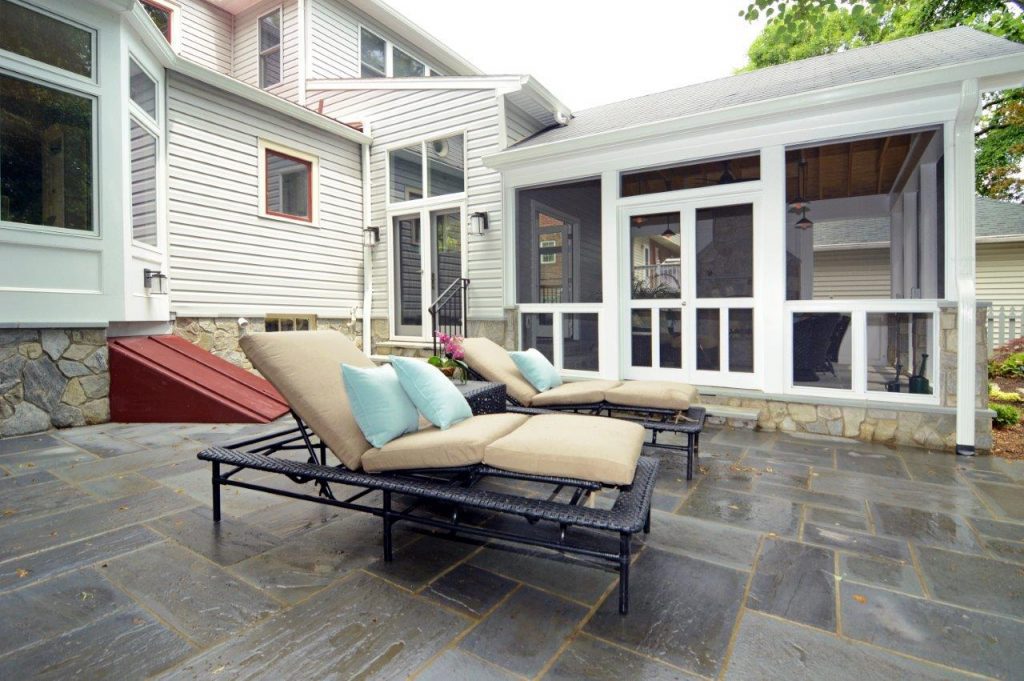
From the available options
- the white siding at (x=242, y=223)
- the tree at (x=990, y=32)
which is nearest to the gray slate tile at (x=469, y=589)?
the white siding at (x=242, y=223)

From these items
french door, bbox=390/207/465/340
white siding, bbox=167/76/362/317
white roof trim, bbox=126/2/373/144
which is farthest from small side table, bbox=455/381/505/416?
white roof trim, bbox=126/2/373/144

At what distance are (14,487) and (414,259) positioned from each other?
217 inches

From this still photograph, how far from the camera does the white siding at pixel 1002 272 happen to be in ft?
33.8

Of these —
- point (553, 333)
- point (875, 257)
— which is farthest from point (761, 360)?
point (875, 257)

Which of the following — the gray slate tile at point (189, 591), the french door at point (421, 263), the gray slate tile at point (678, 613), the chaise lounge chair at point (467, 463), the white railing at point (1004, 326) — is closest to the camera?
the gray slate tile at point (678, 613)

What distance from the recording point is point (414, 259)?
25.6 ft

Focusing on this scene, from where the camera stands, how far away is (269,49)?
9.43 meters

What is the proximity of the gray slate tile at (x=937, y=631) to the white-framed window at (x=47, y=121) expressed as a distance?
571cm

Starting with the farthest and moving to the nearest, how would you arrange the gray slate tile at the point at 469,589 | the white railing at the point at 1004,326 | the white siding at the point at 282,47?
1. the white siding at the point at 282,47
2. the white railing at the point at 1004,326
3. the gray slate tile at the point at 469,589

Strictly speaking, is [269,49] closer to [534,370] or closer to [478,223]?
[478,223]

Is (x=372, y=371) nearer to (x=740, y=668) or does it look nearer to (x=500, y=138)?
(x=740, y=668)

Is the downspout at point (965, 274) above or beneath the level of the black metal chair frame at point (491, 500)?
above

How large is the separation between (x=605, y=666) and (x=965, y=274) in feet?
13.6

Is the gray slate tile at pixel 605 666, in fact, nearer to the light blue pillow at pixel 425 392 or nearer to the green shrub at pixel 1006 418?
the light blue pillow at pixel 425 392
